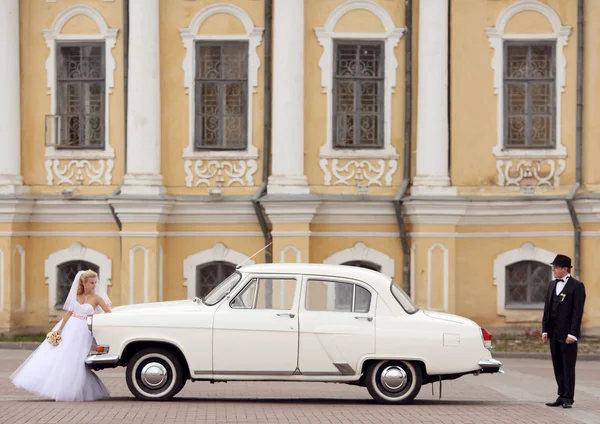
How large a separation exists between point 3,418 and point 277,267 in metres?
3.70

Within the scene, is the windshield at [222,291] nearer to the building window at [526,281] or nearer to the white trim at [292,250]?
the white trim at [292,250]

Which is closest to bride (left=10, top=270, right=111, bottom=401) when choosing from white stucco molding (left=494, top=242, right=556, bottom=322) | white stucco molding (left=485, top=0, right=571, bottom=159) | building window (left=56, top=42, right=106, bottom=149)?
building window (left=56, top=42, right=106, bottom=149)

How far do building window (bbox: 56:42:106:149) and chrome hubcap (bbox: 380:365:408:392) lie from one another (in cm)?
1250

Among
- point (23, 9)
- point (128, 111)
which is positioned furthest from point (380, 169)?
point (23, 9)

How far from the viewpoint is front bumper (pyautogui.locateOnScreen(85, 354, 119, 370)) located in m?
14.7

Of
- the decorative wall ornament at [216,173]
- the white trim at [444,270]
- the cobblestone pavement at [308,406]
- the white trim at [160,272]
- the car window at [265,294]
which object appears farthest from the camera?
the decorative wall ornament at [216,173]

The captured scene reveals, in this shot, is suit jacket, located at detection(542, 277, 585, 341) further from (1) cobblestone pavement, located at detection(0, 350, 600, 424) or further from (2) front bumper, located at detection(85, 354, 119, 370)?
(2) front bumper, located at detection(85, 354, 119, 370)

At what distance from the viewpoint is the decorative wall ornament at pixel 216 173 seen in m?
25.5

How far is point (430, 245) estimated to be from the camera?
2480 cm

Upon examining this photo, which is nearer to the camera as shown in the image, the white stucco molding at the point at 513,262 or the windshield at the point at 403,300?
the windshield at the point at 403,300

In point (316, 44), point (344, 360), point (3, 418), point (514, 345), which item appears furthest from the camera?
point (316, 44)

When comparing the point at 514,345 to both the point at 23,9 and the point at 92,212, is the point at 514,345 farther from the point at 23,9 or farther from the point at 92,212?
the point at 23,9

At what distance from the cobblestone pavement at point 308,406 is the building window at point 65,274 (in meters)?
7.53

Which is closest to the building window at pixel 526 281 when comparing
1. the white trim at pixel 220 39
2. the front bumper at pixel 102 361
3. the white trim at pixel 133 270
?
the white trim at pixel 220 39
